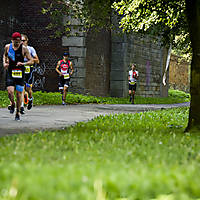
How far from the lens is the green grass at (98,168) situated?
288 centimetres

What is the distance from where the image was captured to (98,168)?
11.8 ft

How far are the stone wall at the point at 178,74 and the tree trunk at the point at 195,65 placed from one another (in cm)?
3075

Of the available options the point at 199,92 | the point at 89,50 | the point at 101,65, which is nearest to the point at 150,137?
the point at 199,92

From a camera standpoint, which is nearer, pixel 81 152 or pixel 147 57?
pixel 81 152

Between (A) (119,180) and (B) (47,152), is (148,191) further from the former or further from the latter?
(B) (47,152)

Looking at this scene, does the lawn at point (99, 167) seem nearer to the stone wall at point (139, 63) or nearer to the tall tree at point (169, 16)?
the tall tree at point (169, 16)

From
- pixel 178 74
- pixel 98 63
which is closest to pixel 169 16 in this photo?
pixel 98 63

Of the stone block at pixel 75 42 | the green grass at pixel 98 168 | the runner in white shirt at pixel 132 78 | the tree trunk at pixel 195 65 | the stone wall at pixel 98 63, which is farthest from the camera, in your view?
the stone wall at pixel 98 63

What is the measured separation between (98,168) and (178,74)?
38.5 meters

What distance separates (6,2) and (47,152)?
17439 mm

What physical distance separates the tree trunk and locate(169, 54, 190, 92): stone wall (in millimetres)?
30746

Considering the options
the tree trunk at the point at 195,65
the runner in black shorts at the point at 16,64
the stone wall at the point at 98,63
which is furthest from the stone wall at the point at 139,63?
the tree trunk at the point at 195,65

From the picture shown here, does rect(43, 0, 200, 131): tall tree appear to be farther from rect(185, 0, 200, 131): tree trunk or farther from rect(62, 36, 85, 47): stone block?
rect(62, 36, 85, 47): stone block

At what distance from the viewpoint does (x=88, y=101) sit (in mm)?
18469
